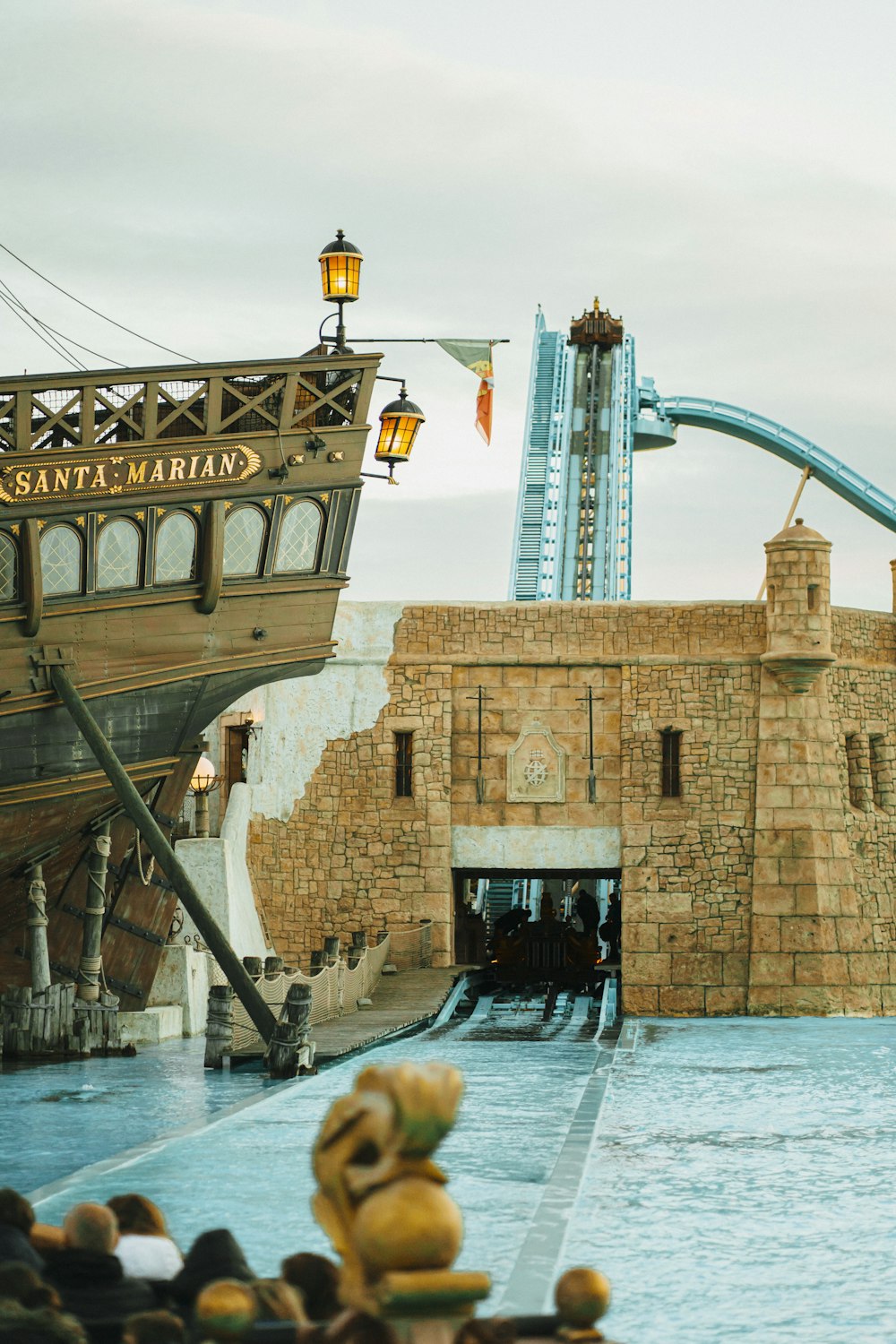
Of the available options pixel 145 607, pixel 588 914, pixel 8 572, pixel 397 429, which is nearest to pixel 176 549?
pixel 145 607

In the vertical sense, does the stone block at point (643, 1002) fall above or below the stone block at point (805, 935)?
below

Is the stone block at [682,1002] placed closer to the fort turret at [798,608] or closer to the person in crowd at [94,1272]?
the fort turret at [798,608]

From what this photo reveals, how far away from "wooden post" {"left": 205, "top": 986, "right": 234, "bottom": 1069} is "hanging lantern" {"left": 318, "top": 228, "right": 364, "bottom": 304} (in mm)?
6384

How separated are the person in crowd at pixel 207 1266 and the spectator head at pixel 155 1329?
0.89 feet

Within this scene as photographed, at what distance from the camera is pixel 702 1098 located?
14.4m

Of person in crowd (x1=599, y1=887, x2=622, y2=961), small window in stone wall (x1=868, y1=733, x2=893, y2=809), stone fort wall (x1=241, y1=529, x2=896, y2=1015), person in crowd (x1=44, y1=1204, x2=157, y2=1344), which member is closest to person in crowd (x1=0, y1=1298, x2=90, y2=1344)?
person in crowd (x1=44, y1=1204, x2=157, y2=1344)

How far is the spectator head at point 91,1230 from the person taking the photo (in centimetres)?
434

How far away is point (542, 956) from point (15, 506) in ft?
49.9

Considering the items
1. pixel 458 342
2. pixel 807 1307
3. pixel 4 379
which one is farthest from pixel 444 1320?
pixel 458 342

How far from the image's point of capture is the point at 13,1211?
14.6 feet

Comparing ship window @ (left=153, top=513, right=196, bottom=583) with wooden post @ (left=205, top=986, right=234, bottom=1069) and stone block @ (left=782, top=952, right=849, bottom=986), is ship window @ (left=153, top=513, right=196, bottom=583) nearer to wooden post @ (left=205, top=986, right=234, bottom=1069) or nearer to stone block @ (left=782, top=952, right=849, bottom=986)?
wooden post @ (left=205, top=986, right=234, bottom=1069)

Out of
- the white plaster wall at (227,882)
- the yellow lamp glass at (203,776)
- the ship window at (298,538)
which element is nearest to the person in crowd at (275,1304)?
the ship window at (298,538)

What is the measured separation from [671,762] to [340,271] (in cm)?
1245

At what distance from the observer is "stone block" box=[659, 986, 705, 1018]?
25.2 meters
